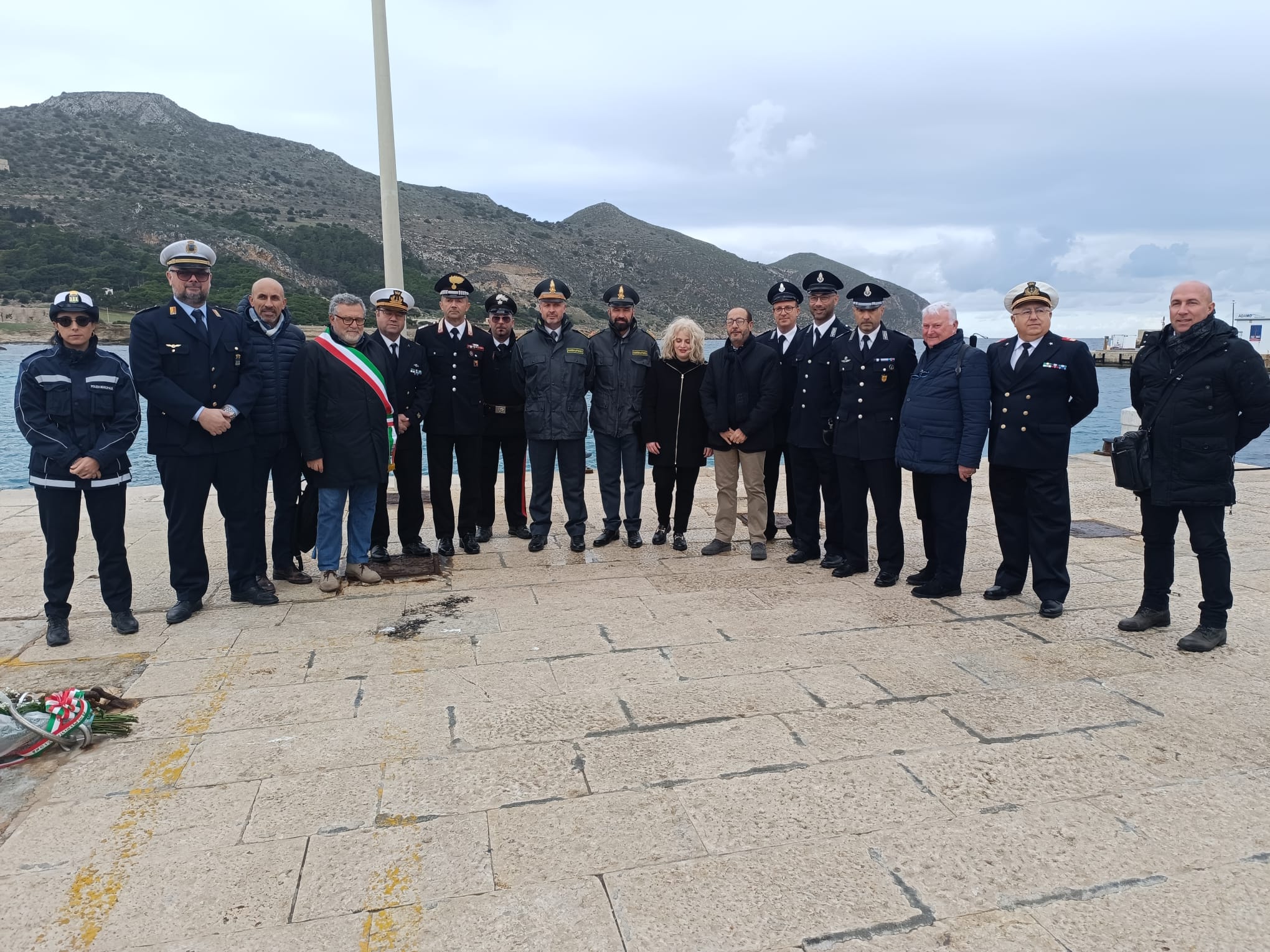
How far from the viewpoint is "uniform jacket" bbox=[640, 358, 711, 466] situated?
5.90 m

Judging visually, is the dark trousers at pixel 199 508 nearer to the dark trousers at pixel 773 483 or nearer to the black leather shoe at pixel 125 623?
the black leather shoe at pixel 125 623

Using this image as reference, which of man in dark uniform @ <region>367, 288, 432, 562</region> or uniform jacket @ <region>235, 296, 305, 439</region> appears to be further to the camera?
man in dark uniform @ <region>367, 288, 432, 562</region>

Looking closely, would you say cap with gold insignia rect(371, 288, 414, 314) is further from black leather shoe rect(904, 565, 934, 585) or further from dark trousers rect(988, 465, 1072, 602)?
dark trousers rect(988, 465, 1072, 602)

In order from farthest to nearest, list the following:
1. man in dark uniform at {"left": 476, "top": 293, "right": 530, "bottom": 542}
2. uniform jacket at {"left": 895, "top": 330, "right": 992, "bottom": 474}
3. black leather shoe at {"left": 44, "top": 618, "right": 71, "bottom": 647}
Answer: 1. man in dark uniform at {"left": 476, "top": 293, "right": 530, "bottom": 542}
2. uniform jacket at {"left": 895, "top": 330, "right": 992, "bottom": 474}
3. black leather shoe at {"left": 44, "top": 618, "right": 71, "bottom": 647}

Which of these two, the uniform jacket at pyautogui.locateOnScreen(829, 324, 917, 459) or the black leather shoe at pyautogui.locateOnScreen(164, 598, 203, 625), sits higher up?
the uniform jacket at pyautogui.locateOnScreen(829, 324, 917, 459)

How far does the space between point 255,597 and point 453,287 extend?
2.47 m

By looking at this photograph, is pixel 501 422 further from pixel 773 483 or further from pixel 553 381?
pixel 773 483

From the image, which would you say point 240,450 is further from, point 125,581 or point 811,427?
point 811,427

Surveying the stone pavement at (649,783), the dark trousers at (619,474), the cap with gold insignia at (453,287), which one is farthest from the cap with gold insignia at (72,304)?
the dark trousers at (619,474)

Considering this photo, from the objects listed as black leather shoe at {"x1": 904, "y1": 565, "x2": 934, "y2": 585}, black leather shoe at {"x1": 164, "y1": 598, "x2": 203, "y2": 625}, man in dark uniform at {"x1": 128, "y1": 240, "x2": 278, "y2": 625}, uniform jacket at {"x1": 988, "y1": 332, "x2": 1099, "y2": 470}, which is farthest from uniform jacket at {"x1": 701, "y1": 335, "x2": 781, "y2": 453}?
black leather shoe at {"x1": 164, "y1": 598, "x2": 203, "y2": 625}

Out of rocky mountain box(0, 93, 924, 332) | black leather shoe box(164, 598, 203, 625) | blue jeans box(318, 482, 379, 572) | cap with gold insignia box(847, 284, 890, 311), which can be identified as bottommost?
black leather shoe box(164, 598, 203, 625)

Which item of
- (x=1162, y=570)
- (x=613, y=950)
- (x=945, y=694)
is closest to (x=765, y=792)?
(x=613, y=950)

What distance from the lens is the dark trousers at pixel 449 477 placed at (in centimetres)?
587

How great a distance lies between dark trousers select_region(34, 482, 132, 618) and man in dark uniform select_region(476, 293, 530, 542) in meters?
2.37
